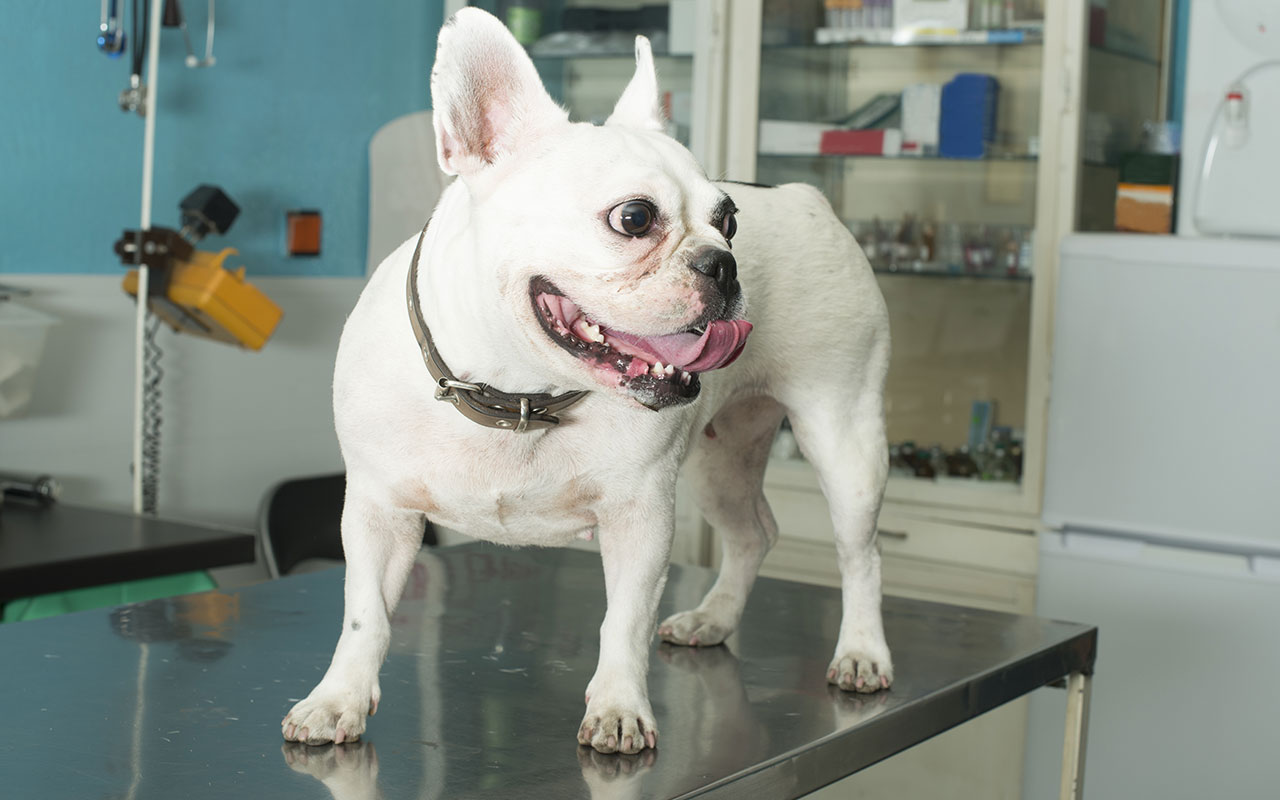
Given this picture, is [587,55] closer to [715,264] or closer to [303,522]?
[303,522]

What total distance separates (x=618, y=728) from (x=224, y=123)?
2.24 meters

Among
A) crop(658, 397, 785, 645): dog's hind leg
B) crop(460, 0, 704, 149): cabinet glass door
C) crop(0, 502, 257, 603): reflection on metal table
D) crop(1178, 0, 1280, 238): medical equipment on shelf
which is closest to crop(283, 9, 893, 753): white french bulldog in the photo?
crop(658, 397, 785, 645): dog's hind leg

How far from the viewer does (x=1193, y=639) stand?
2.45 meters

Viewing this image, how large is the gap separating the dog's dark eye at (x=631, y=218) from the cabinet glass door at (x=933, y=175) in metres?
2.11

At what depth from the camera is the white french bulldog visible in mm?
934

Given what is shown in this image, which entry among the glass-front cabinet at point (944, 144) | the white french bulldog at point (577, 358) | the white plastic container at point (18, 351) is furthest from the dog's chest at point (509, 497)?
the glass-front cabinet at point (944, 144)

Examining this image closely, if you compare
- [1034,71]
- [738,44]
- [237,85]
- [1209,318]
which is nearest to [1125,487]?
[1209,318]

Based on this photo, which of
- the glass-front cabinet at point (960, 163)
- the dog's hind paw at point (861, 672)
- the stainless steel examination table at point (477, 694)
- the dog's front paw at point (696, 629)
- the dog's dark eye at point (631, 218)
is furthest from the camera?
the glass-front cabinet at point (960, 163)

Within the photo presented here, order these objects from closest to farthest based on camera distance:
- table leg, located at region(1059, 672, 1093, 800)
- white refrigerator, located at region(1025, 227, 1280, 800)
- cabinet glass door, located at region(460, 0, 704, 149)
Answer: table leg, located at region(1059, 672, 1093, 800) → white refrigerator, located at region(1025, 227, 1280, 800) → cabinet glass door, located at region(460, 0, 704, 149)

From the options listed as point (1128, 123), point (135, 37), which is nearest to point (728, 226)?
point (135, 37)

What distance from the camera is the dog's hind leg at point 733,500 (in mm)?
1556

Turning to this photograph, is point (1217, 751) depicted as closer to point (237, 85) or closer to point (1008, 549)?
point (1008, 549)

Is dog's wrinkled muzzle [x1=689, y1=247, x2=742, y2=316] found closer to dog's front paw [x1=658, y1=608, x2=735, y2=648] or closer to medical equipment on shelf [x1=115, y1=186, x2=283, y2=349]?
dog's front paw [x1=658, y1=608, x2=735, y2=648]

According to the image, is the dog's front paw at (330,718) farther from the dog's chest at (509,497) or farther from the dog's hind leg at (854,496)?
the dog's hind leg at (854,496)
